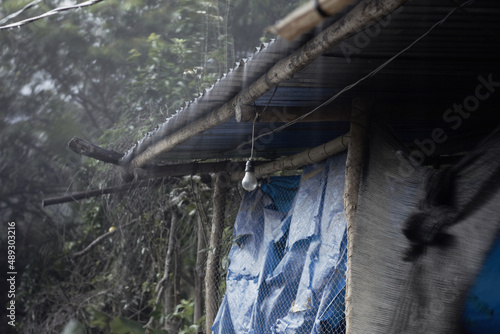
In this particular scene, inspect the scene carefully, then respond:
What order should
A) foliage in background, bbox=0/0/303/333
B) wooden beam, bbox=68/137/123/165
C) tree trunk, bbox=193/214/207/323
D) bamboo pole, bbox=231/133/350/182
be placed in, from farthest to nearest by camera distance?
foliage in background, bbox=0/0/303/333 → tree trunk, bbox=193/214/207/323 → wooden beam, bbox=68/137/123/165 → bamboo pole, bbox=231/133/350/182

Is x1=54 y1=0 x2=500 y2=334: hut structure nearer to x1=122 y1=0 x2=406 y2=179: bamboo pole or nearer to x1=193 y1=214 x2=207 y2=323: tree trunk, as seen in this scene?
x1=122 y1=0 x2=406 y2=179: bamboo pole

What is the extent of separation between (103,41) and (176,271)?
812cm

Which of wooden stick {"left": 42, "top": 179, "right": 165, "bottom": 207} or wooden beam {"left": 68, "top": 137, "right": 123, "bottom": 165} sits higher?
wooden beam {"left": 68, "top": 137, "right": 123, "bottom": 165}

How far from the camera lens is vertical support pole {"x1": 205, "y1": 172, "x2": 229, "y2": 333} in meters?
6.04

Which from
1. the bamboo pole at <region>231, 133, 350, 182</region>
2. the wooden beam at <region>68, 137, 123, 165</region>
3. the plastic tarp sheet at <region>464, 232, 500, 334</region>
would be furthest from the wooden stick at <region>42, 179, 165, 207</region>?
the plastic tarp sheet at <region>464, 232, 500, 334</region>

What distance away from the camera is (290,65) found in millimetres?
3135

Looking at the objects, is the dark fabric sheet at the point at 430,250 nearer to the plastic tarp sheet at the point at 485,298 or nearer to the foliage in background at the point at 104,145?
the plastic tarp sheet at the point at 485,298

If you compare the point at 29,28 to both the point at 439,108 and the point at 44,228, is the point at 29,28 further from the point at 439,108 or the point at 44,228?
the point at 439,108

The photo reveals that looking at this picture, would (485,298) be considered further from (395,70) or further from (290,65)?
(290,65)

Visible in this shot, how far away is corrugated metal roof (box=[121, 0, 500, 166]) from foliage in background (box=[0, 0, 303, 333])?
2.39m

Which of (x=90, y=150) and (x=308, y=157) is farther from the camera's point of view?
(x=90, y=150)

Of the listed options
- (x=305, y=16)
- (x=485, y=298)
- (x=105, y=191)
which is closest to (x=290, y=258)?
(x=485, y=298)

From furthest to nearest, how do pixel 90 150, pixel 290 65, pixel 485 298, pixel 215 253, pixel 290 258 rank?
pixel 215 253 < pixel 90 150 < pixel 290 258 < pixel 290 65 < pixel 485 298

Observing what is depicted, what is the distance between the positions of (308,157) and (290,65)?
5.09 feet
